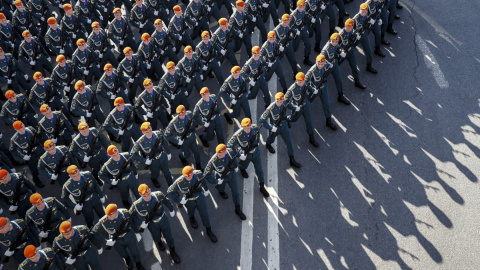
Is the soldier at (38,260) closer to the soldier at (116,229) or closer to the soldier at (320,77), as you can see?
the soldier at (116,229)

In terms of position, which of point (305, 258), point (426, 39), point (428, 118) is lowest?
point (305, 258)

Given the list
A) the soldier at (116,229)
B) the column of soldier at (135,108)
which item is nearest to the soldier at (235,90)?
the column of soldier at (135,108)

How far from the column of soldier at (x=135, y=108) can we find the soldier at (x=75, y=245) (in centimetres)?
2

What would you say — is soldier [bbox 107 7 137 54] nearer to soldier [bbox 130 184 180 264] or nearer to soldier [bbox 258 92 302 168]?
soldier [bbox 258 92 302 168]

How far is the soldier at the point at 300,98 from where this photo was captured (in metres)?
10.3

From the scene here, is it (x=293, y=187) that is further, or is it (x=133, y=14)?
(x=133, y=14)

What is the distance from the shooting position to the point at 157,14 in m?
13.0

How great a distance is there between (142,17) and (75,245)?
6.66 m

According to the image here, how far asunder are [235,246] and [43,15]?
8366mm

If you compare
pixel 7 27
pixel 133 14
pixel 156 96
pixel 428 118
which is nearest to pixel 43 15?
pixel 7 27

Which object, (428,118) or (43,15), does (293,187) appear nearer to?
(428,118)

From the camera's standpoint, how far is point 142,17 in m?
12.8

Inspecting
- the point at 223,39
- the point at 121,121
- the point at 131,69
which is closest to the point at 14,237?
the point at 121,121

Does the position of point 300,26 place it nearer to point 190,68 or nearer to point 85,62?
point 190,68
